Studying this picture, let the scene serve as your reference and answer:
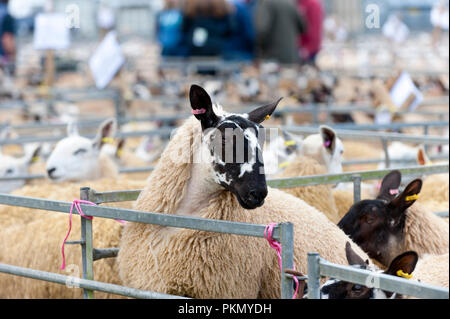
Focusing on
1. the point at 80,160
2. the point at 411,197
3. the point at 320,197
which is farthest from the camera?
the point at 80,160

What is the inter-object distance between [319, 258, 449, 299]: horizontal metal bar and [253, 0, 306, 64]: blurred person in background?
11.5 m

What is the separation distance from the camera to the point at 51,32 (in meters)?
10.1

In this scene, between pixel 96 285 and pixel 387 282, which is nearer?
pixel 387 282

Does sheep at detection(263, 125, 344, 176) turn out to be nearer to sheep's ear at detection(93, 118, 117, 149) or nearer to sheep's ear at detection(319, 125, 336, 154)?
sheep's ear at detection(319, 125, 336, 154)

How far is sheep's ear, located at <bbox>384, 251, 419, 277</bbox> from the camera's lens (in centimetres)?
302

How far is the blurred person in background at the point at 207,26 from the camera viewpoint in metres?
13.3

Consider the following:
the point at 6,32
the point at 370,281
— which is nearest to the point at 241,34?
the point at 6,32

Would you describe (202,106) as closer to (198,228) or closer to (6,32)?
(198,228)

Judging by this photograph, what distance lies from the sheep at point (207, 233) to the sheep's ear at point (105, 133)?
238 centimetres

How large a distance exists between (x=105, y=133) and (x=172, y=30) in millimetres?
8238

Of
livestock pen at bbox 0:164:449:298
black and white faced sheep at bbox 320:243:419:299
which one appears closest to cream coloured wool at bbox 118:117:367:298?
livestock pen at bbox 0:164:449:298

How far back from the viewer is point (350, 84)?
15.6m

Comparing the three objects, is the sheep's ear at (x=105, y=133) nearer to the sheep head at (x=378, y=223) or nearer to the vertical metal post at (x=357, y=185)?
the vertical metal post at (x=357, y=185)

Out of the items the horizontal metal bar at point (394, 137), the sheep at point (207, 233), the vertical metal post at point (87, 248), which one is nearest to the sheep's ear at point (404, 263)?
the sheep at point (207, 233)
